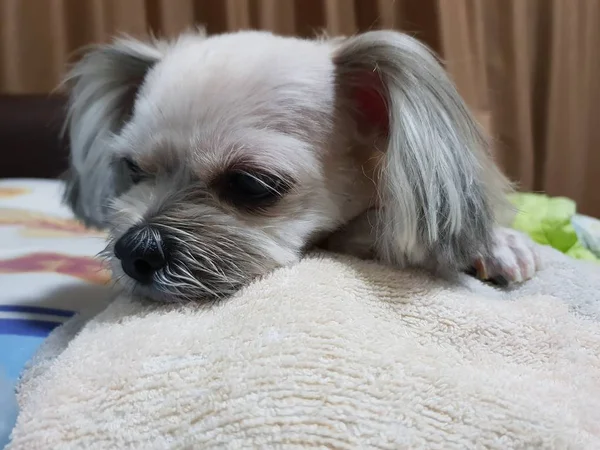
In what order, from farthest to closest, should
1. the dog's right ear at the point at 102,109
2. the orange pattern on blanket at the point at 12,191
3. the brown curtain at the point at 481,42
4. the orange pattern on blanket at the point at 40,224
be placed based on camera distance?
the brown curtain at the point at 481,42
the orange pattern on blanket at the point at 12,191
the orange pattern on blanket at the point at 40,224
the dog's right ear at the point at 102,109

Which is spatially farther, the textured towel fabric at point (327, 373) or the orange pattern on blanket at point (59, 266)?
the orange pattern on blanket at point (59, 266)

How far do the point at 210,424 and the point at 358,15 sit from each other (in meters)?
1.92

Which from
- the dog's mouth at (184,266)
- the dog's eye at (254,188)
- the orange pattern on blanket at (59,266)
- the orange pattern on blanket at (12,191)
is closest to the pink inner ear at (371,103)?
the dog's eye at (254,188)

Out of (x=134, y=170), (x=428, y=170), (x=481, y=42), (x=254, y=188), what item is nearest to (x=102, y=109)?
(x=134, y=170)

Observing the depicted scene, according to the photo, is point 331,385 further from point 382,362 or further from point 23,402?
point 23,402

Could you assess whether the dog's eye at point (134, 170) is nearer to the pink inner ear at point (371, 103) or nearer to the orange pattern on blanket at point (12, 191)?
the pink inner ear at point (371, 103)

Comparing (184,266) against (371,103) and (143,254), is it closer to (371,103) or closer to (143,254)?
(143,254)

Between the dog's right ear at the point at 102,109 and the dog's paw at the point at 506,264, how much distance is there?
0.62 metres

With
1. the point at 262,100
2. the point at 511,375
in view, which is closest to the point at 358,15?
the point at 262,100

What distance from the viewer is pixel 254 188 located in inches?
33.8

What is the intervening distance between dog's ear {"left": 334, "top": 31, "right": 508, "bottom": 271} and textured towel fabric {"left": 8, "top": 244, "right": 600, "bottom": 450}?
0.21 feet

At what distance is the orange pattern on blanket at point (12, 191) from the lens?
5.67ft

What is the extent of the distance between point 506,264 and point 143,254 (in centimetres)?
50

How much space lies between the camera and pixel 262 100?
0.88 meters
